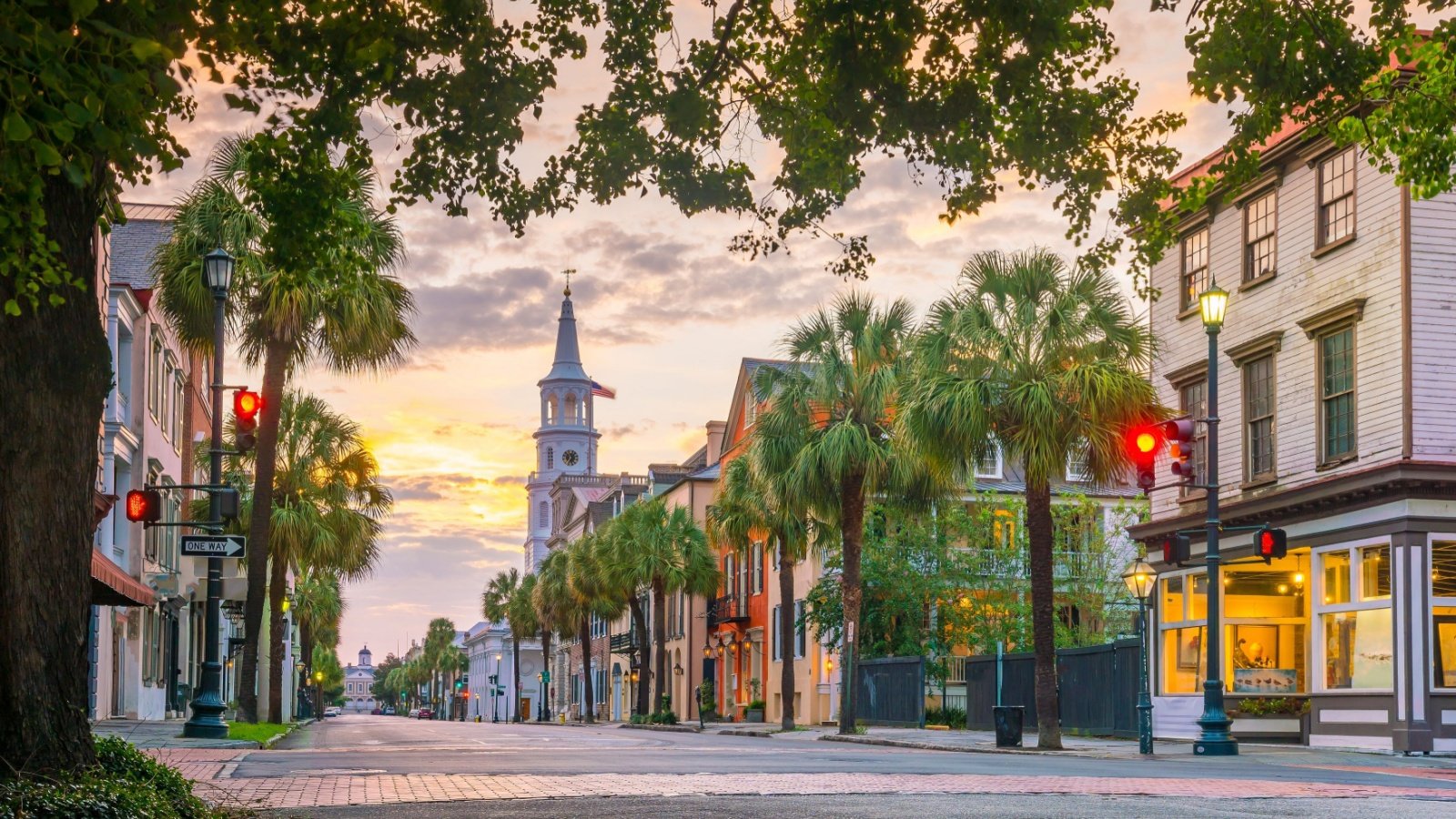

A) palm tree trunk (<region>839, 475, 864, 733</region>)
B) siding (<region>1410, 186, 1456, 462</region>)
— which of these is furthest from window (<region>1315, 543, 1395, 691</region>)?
palm tree trunk (<region>839, 475, 864, 733</region>)

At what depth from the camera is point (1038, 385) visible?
26281mm

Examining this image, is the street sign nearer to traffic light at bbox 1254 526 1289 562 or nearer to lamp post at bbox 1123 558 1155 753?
lamp post at bbox 1123 558 1155 753

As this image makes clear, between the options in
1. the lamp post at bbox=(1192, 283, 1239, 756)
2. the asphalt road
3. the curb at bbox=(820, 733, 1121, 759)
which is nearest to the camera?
the asphalt road

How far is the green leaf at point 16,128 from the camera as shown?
19.4 ft

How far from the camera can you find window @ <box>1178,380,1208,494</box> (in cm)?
3009

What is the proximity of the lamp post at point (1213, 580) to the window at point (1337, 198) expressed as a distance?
3.47 meters

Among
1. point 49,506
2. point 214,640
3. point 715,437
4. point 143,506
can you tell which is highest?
point 715,437

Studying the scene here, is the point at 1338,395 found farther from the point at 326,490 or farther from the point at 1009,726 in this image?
the point at 326,490

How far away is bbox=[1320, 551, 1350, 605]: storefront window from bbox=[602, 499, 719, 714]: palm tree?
34657 mm

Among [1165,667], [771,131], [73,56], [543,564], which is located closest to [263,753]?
[771,131]

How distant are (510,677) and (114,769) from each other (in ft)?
463

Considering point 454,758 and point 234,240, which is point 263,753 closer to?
point 454,758

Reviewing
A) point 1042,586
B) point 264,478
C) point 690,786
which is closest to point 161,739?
point 264,478

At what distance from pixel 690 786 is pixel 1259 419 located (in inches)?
698
